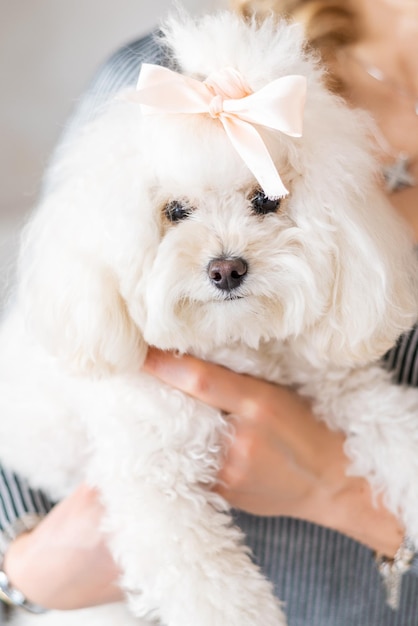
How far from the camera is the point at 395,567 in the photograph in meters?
1.14

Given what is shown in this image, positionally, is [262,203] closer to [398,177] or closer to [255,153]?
[255,153]

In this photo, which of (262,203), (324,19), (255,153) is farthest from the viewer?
(324,19)

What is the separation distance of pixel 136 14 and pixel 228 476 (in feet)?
5.21

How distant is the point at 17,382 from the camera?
47.5 inches

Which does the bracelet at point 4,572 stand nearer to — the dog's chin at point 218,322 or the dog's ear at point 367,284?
the dog's chin at point 218,322

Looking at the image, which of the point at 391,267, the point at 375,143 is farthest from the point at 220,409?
the point at 375,143

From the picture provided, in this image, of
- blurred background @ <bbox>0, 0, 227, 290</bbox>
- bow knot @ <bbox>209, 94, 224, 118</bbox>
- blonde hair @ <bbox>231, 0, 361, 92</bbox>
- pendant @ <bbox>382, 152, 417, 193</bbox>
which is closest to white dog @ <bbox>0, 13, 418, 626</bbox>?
bow knot @ <bbox>209, 94, 224, 118</bbox>

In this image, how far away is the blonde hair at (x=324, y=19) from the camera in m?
1.31

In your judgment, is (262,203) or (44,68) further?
(44,68)

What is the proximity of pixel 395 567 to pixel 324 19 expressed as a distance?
1.00 meters

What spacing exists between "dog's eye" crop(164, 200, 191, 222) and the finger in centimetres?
22

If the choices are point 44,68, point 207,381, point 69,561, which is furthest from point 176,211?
point 44,68

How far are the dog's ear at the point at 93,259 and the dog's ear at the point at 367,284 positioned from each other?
270mm

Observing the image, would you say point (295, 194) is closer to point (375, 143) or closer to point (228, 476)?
point (375, 143)
